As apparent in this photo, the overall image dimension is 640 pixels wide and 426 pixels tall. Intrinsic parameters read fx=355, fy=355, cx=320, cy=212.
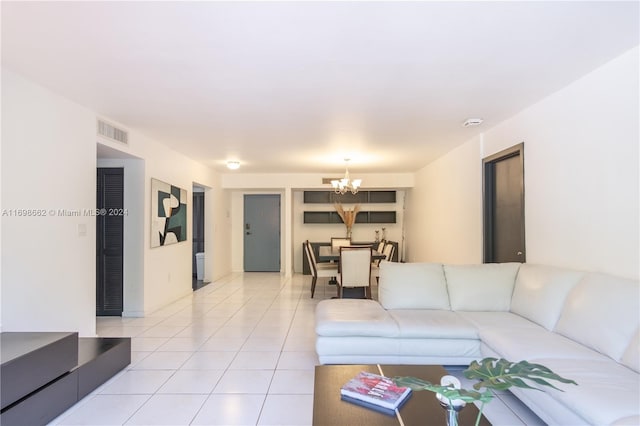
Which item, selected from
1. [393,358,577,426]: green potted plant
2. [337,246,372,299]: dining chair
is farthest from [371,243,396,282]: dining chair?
[393,358,577,426]: green potted plant

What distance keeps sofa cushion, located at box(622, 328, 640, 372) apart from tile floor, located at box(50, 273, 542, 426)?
644 mm

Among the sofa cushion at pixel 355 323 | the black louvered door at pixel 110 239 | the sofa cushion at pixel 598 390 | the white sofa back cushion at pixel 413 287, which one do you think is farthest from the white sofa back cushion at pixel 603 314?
the black louvered door at pixel 110 239

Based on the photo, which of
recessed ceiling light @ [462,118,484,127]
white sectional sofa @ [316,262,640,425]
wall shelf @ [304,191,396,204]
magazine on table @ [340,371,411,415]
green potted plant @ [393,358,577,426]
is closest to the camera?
green potted plant @ [393,358,577,426]

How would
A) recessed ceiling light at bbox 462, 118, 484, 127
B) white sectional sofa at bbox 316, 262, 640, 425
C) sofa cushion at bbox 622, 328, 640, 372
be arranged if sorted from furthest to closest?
recessed ceiling light at bbox 462, 118, 484, 127 → sofa cushion at bbox 622, 328, 640, 372 → white sectional sofa at bbox 316, 262, 640, 425

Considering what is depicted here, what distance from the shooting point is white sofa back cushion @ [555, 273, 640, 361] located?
1.99m

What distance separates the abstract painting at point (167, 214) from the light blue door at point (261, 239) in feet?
9.87

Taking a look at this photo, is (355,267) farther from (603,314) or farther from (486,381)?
(486,381)

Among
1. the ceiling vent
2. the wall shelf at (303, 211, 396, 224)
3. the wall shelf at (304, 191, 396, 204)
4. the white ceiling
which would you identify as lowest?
the wall shelf at (303, 211, 396, 224)

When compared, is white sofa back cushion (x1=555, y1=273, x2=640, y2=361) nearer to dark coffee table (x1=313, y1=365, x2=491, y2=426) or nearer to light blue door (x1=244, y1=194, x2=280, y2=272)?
dark coffee table (x1=313, y1=365, x2=491, y2=426)

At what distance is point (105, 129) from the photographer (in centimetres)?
367

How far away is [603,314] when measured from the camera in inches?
83.7

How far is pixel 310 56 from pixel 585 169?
224cm

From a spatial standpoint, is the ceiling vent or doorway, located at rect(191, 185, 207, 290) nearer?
the ceiling vent

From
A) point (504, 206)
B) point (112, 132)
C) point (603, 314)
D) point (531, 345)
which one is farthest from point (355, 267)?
point (112, 132)
